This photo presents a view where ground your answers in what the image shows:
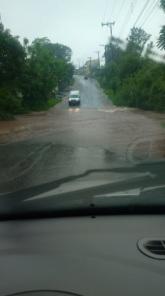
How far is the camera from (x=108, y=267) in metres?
2.61

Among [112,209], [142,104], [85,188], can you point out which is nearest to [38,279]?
[112,209]

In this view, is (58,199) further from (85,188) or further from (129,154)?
(129,154)

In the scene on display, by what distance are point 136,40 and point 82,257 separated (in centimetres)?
5960

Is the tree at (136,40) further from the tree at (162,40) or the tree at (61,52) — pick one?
the tree at (162,40)

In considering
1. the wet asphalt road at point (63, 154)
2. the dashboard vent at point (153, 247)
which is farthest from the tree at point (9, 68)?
the dashboard vent at point (153, 247)

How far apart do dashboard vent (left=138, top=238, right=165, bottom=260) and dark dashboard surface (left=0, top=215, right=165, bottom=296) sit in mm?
35

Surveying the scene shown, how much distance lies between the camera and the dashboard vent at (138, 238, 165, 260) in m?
2.72

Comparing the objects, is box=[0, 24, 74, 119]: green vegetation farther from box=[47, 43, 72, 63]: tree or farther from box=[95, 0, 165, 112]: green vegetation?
box=[47, 43, 72, 63]: tree

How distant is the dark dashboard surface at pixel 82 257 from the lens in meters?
2.45

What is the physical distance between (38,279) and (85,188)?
1.48 metres

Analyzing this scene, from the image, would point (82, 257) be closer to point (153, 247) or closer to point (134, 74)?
point (153, 247)

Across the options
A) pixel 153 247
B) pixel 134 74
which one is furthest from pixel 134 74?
pixel 153 247

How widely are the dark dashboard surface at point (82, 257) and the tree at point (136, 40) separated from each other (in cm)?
5640

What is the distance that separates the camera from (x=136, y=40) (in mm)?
60688
